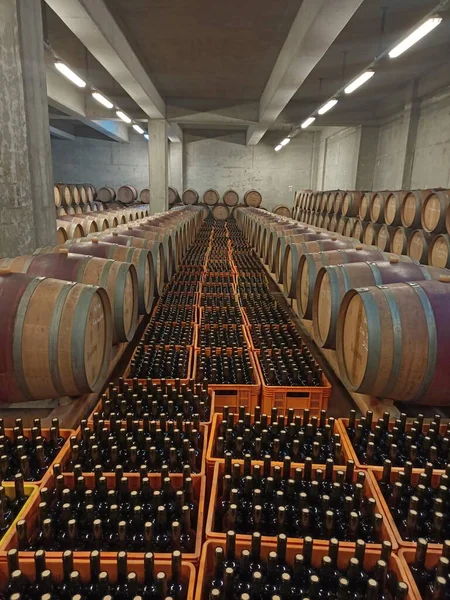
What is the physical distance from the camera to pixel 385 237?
7.65m

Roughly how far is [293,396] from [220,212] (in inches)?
656

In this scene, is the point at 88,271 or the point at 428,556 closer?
the point at 428,556

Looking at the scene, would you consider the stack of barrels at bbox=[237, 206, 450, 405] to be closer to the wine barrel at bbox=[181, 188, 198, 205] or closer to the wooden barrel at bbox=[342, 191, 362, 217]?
the wooden barrel at bbox=[342, 191, 362, 217]

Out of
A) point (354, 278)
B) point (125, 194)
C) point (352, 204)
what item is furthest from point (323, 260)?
point (125, 194)

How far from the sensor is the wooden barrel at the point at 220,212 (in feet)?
62.8

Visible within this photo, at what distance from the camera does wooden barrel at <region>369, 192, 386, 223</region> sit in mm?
7931

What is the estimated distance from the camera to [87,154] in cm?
2067

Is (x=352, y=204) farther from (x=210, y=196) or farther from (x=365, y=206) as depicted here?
(x=210, y=196)

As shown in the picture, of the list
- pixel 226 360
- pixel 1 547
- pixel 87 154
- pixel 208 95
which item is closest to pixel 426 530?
pixel 1 547

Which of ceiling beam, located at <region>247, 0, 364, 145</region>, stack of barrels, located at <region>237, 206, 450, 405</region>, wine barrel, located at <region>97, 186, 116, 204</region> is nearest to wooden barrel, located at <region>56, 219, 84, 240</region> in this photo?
ceiling beam, located at <region>247, 0, 364, 145</region>

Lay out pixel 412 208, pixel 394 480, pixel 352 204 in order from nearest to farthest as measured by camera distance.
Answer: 1. pixel 394 480
2. pixel 412 208
3. pixel 352 204

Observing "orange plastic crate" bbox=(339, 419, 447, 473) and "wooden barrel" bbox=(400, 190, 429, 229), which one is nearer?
"orange plastic crate" bbox=(339, 419, 447, 473)

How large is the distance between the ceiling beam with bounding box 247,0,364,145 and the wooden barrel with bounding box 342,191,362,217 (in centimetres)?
266

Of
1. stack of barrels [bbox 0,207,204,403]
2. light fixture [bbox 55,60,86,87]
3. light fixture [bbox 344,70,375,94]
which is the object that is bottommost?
stack of barrels [bbox 0,207,204,403]
